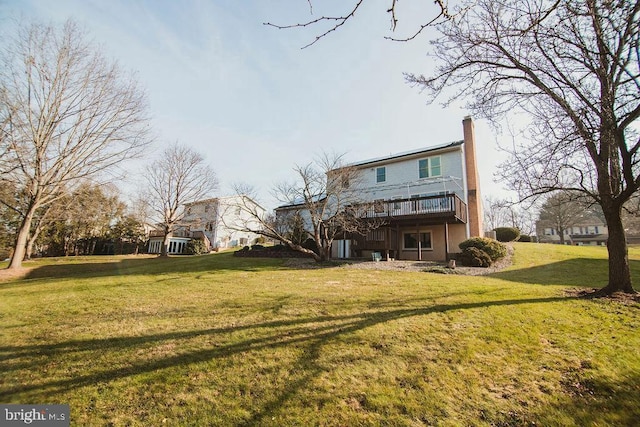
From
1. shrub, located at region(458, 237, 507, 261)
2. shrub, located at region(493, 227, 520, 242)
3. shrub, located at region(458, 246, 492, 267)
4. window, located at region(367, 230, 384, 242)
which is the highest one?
shrub, located at region(493, 227, 520, 242)

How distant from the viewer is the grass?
314 centimetres

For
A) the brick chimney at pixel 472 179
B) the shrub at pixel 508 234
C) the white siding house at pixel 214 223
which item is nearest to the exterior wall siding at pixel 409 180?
the brick chimney at pixel 472 179

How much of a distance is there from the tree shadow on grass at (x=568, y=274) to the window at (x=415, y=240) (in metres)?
6.19

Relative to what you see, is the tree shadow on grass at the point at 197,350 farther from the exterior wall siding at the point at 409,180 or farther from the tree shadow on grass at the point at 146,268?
the exterior wall siding at the point at 409,180

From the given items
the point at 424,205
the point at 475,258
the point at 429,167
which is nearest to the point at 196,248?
the point at 424,205

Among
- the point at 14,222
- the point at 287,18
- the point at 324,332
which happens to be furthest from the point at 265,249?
the point at 14,222

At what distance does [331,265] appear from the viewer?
49.7 feet

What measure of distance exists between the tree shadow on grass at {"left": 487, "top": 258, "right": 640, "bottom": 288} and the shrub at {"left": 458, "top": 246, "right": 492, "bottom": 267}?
1.07 meters

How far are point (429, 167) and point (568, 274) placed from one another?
408 inches

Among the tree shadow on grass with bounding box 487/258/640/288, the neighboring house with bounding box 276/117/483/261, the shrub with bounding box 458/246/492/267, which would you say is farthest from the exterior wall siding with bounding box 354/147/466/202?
the tree shadow on grass with bounding box 487/258/640/288

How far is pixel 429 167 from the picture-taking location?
63.9ft

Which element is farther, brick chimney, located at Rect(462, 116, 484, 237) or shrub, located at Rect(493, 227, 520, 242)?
shrub, located at Rect(493, 227, 520, 242)

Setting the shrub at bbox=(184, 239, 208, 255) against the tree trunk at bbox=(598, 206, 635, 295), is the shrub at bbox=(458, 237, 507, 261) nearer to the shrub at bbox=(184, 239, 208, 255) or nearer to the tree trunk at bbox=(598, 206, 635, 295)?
the tree trunk at bbox=(598, 206, 635, 295)

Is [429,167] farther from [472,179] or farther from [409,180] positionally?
[472,179]
